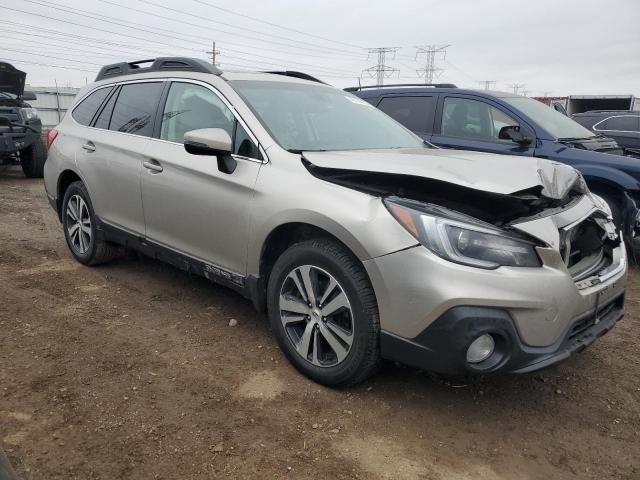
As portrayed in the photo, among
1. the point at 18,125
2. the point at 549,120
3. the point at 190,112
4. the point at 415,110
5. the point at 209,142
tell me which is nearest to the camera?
the point at 209,142

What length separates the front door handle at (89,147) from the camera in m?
4.36

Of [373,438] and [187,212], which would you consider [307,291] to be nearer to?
[373,438]

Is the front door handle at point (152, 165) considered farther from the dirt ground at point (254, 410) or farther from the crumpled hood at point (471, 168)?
the crumpled hood at point (471, 168)

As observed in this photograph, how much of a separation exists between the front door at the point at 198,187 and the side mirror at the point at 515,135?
336 centimetres

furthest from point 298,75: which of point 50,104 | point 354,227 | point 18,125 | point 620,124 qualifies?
point 50,104

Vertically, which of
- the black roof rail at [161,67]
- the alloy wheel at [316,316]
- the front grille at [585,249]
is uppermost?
the black roof rail at [161,67]

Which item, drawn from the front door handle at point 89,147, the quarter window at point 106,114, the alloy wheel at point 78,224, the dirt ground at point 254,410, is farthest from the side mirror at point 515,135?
the alloy wheel at point 78,224

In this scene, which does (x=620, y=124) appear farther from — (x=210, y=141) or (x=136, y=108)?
(x=210, y=141)

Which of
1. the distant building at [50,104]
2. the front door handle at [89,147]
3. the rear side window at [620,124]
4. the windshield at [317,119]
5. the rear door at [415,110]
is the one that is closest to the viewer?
the windshield at [317,119]

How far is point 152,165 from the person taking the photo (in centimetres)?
371

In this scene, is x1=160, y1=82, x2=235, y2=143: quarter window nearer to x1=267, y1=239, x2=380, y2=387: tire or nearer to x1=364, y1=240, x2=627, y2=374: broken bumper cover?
x1=267, y1=239, x2=380, y2=387: tire

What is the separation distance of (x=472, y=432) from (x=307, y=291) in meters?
1.07

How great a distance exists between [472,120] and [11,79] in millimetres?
8679

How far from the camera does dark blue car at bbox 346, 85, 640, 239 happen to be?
5152mm
